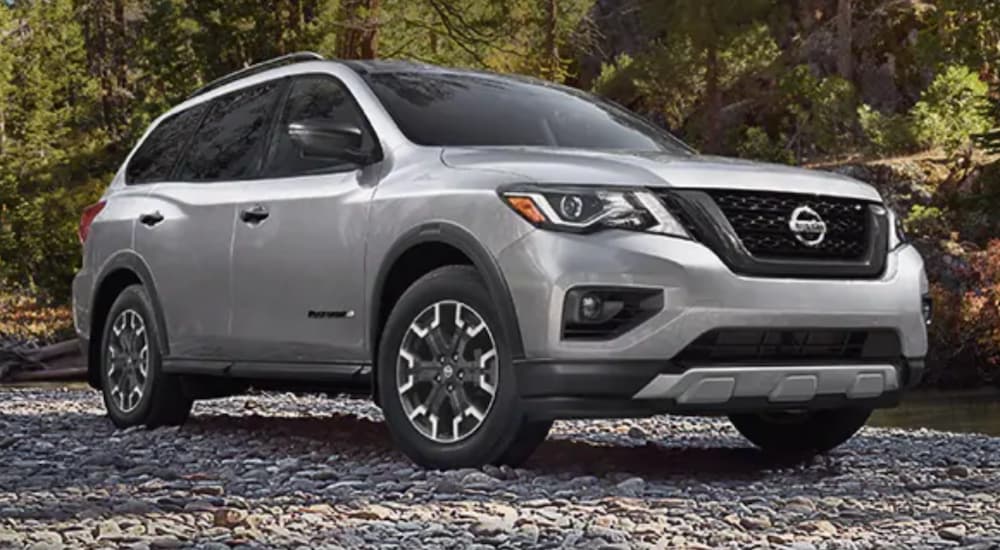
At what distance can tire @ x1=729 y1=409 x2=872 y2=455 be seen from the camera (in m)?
6.94

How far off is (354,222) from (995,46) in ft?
78.3

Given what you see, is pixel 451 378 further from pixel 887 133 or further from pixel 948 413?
pixel 887 133

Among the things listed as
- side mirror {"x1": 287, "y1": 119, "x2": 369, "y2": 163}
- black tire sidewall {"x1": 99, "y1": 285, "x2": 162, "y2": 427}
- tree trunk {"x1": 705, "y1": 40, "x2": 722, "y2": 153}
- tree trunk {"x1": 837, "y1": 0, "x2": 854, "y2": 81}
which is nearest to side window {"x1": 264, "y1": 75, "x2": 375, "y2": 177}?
side mirror {"x1": 287, "y1": 119, "x2": 369, "y2": 163}

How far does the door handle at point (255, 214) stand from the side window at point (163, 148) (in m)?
1.28

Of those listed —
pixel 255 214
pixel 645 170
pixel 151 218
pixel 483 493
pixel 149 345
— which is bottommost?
pixel 149 345

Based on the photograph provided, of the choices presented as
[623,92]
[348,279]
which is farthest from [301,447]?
[623,92]

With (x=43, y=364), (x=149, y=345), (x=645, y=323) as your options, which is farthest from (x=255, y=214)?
(x=43, y=364)

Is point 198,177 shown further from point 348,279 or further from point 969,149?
point 969,149

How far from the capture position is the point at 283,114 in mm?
7340

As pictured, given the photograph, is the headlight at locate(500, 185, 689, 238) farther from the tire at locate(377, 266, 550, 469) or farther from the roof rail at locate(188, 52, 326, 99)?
the roof rail at locate(188, 52, 326, 99)

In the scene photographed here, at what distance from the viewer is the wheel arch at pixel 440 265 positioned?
5.65 meters

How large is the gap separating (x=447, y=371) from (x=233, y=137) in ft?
7.97

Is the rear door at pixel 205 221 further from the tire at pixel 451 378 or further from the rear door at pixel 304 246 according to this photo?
the tire at pixel 451 378

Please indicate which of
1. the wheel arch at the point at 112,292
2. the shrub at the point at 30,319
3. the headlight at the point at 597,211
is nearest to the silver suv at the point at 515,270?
the headlight at the point at 597,211
